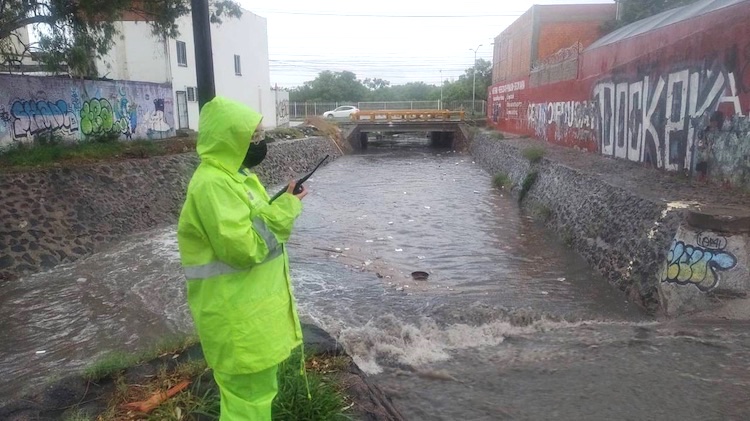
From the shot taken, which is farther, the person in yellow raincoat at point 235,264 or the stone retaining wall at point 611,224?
the stone retaining wall at point 611,224

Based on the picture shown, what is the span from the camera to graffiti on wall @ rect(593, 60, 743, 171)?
8.57 m

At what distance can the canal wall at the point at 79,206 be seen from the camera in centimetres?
892

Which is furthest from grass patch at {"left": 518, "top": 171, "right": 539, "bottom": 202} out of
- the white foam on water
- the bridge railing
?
the bridge railing

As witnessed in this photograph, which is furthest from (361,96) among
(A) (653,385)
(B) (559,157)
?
(A) (653,385)

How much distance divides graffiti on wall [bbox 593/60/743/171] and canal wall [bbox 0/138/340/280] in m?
10.1

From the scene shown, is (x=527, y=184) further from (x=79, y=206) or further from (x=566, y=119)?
(x=79, y=206)

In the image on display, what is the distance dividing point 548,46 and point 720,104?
1672 centimetres

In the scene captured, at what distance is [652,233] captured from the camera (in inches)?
275

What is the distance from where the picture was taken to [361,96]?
66.1m

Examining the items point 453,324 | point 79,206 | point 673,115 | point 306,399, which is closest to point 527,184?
point 673,115

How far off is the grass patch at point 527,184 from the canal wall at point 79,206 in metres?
8.56

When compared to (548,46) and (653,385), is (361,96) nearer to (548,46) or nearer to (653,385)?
(548,46)

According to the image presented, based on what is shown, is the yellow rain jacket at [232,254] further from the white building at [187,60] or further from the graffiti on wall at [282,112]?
the graffiti on wall at [282,112]

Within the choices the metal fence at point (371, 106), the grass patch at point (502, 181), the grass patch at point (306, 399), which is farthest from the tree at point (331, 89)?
the grass patch at point (306, 399)
